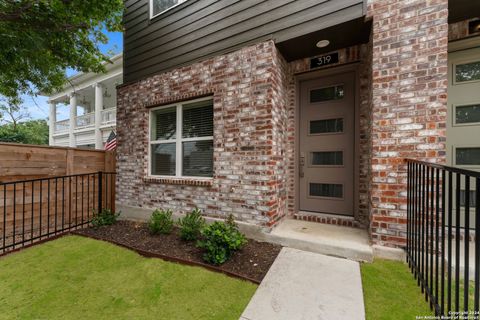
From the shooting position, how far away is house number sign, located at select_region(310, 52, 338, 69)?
3.40 meters

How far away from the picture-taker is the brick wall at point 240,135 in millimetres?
3166

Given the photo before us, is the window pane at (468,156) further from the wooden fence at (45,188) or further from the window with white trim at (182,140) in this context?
the wooden fence at (45,188)

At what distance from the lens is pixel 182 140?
4.08 m

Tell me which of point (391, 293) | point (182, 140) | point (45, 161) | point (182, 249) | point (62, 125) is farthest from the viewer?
point (62, 125)

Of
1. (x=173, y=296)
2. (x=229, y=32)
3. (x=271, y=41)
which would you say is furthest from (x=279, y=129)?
(x=173, y=296)

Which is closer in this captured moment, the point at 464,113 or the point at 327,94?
the point at 464,113

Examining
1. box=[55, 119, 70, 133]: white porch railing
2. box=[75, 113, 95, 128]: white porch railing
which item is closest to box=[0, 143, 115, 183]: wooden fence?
box=[75, 113, 95, 128]: white porch railing

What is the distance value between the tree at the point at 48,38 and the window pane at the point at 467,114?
617cm

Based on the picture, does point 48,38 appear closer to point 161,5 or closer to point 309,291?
point 161,5

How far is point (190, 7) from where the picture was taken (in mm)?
4004

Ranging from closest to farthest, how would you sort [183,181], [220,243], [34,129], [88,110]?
[220,243], [183,181], [88,110], [34,129]

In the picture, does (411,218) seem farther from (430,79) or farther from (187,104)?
(187,104)

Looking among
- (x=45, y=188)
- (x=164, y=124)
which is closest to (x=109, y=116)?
(x=45, y=188)

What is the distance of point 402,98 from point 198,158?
3.05 meters
